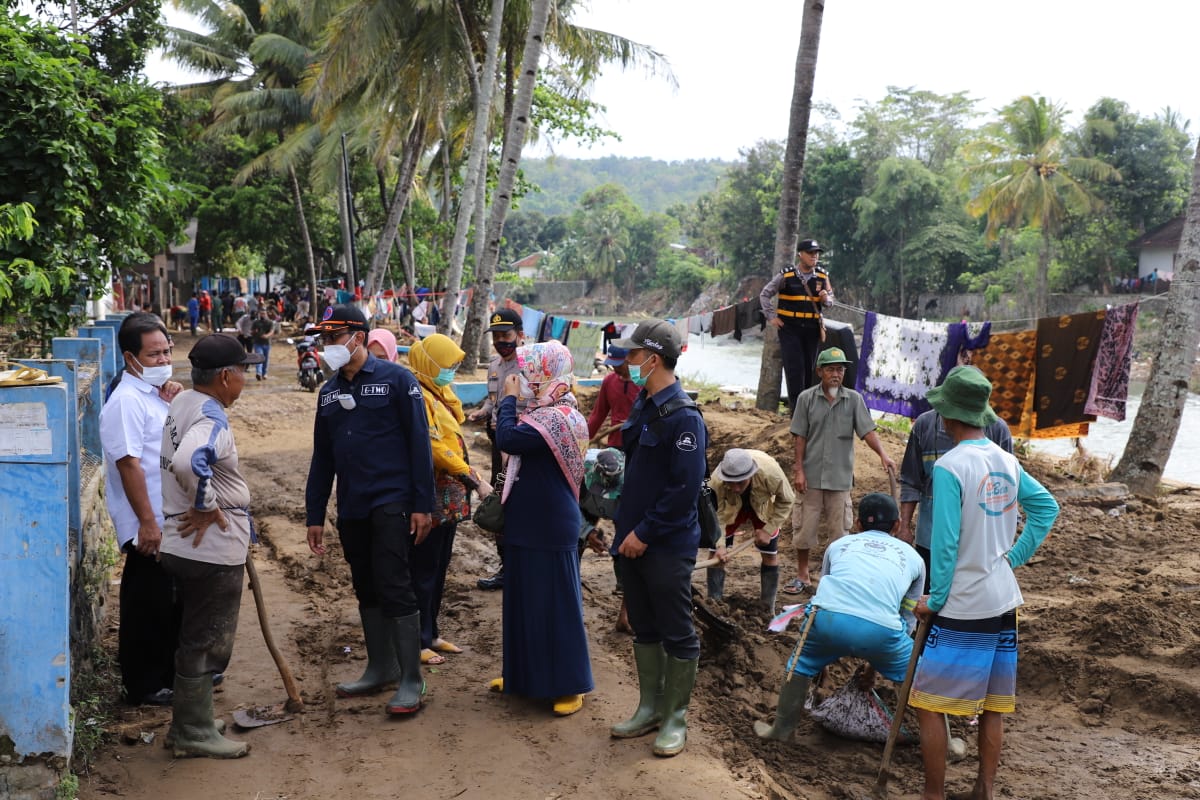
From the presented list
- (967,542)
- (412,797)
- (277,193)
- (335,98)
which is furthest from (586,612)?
(277,193)

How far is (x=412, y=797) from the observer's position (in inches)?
150

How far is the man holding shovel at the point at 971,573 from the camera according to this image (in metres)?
3.77

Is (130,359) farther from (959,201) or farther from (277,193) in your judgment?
(959,201)

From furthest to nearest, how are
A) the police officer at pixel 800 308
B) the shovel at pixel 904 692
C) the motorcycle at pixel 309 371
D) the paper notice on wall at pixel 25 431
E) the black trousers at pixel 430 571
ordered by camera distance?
the motorcycle at pixel 309 371 → the police officer at pixel 800 308 → the black trousers at pixel 430 571 → the shovel at pixel 904 692 → the paper notice on wall at pixel 25 431

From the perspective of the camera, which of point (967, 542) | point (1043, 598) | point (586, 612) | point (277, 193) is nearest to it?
point (967, 542)

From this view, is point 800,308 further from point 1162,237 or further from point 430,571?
point 1162,237

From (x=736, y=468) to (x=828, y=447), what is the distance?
932 millimetres

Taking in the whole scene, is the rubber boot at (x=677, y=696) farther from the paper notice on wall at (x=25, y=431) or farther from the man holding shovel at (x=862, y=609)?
the paper notice on wall at (x=25, y=431)

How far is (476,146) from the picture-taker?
16.8 meters

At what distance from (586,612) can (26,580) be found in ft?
11.7

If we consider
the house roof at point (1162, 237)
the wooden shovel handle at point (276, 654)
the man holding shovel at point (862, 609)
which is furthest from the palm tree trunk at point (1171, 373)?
the house roof at point (1162, 237)

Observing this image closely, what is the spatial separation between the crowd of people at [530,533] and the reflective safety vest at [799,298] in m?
4.21

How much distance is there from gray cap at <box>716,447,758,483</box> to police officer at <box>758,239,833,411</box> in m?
3.58

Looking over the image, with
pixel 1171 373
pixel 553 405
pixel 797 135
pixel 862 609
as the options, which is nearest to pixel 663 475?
pixel 553 405
